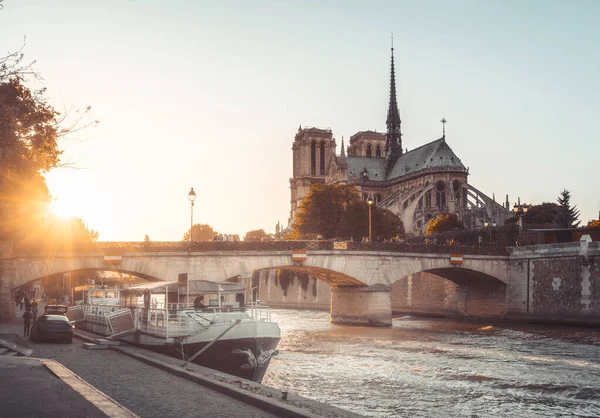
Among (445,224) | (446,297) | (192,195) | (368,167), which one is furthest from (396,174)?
(192,195)

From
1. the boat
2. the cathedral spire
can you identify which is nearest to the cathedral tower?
the cathedral spire

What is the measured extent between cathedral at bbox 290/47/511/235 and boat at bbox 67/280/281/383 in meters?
73.8

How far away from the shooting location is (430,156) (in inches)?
5012

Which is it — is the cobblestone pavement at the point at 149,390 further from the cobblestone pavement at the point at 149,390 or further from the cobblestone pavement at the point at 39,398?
the cobblestone pavement at the point at 39,398

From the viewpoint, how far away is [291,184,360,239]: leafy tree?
89562 mm

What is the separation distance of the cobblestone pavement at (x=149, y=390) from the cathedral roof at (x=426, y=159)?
104118 mm

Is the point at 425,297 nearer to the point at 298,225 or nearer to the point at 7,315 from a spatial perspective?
the point at 298,225

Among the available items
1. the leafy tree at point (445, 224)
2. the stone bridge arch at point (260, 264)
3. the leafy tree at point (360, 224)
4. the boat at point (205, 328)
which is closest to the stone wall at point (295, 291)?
the leafy tree at point (360, 224)

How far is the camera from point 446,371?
93.6 ft

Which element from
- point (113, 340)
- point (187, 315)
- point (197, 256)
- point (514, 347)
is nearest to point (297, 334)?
point (197, 256)

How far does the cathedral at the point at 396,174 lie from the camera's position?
4381 inches

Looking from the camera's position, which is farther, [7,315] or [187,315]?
[7,315]

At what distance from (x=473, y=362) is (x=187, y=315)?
43.0 feet

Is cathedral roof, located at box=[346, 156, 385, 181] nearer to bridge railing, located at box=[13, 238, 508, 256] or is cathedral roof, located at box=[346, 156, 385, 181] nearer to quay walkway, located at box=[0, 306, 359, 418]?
bridge railing, located at box=[13, 238, 508, 256]
